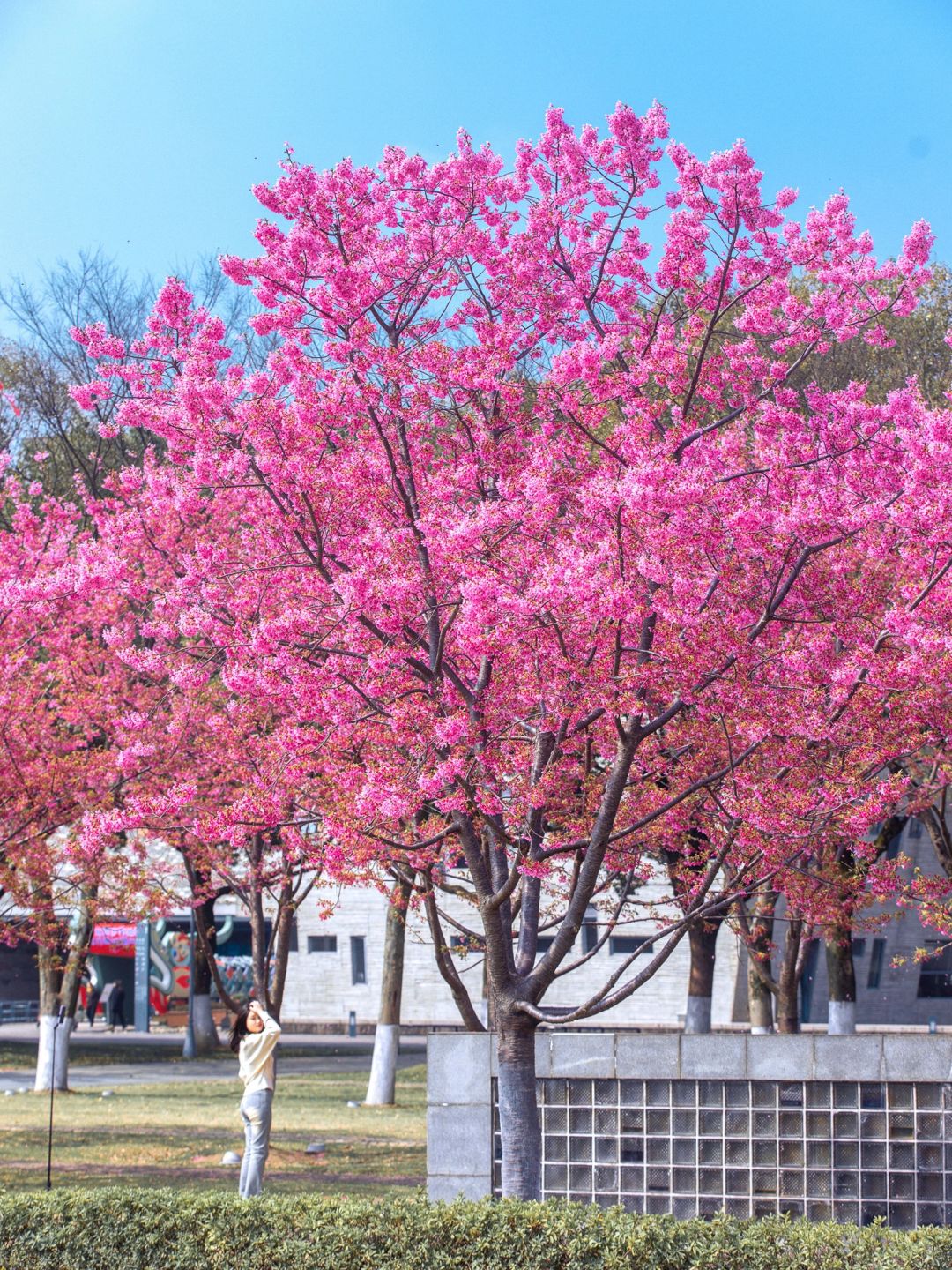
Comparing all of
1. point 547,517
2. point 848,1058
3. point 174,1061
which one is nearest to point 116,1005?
point 174,1061

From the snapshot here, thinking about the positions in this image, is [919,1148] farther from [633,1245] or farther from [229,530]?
[229,530]

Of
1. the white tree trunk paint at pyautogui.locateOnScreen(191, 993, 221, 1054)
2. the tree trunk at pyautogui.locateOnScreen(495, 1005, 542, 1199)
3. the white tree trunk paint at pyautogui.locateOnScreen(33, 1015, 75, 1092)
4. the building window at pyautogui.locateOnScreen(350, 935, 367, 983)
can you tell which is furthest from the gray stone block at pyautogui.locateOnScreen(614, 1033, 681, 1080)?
the building window at pyautogui.locateOnScreen(350, 935, 367, 983)

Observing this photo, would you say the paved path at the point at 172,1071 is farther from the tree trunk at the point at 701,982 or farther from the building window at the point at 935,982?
the building window at the point at 935,982

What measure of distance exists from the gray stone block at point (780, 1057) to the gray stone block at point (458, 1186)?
2.22 m

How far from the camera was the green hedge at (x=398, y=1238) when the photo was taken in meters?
7.41

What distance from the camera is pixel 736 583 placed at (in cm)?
1021

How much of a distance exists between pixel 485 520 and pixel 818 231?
3.44 meters

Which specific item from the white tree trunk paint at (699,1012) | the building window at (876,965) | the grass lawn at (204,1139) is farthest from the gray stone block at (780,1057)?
the building window at (876,965)

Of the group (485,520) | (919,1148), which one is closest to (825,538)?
(485,520)

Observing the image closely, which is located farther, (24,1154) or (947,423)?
(24,1154)

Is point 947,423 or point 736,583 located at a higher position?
point 947,423

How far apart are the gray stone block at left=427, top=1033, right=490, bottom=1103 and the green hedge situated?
10.8 ft

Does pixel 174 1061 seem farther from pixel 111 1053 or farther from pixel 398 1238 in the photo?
pixel 398 1238

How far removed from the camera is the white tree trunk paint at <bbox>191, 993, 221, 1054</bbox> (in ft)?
117
